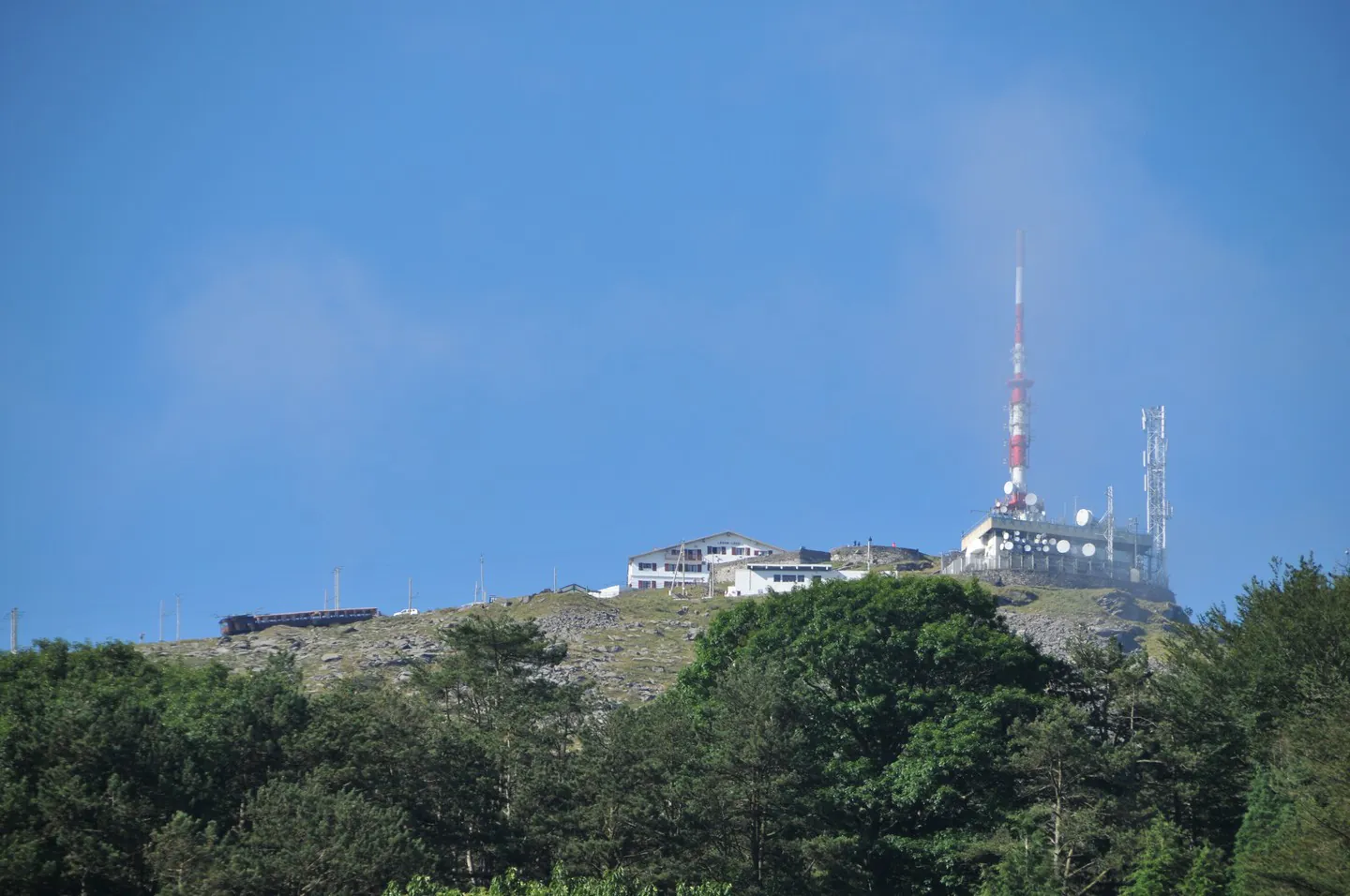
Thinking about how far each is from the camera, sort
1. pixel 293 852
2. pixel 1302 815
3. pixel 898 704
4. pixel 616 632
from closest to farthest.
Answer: pixel 293 852, pixel 1302 815, pixel 898 704, pixel 616 632

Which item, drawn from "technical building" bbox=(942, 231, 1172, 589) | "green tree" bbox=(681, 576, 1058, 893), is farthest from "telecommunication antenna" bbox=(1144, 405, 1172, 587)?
"green tree" bbox=(681, 576, 1058, 893)

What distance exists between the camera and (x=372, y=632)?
409ft

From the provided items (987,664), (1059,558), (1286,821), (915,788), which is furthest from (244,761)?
(1059,558)

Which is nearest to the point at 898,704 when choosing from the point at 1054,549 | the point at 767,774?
the point at 767,774

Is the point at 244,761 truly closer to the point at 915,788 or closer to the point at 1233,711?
the point at 915,788

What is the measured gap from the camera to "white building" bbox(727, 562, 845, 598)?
5335 inches

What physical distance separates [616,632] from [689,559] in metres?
32.6

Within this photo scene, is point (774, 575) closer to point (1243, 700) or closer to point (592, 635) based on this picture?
point (592, 635)

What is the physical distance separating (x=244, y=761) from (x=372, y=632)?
3061 inches

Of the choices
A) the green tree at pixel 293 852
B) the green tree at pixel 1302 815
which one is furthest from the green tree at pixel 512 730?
the green tree at pixel 1302 815

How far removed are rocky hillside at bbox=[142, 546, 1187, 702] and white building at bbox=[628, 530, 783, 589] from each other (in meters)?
8.41

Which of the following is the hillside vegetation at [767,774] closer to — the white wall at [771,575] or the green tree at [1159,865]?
the green tree at [1159,865]

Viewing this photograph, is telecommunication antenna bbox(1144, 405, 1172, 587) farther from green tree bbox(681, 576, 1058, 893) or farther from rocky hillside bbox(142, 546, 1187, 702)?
green tree bbox(681, 576, 1058, 893)

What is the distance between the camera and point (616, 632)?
12156 cm
